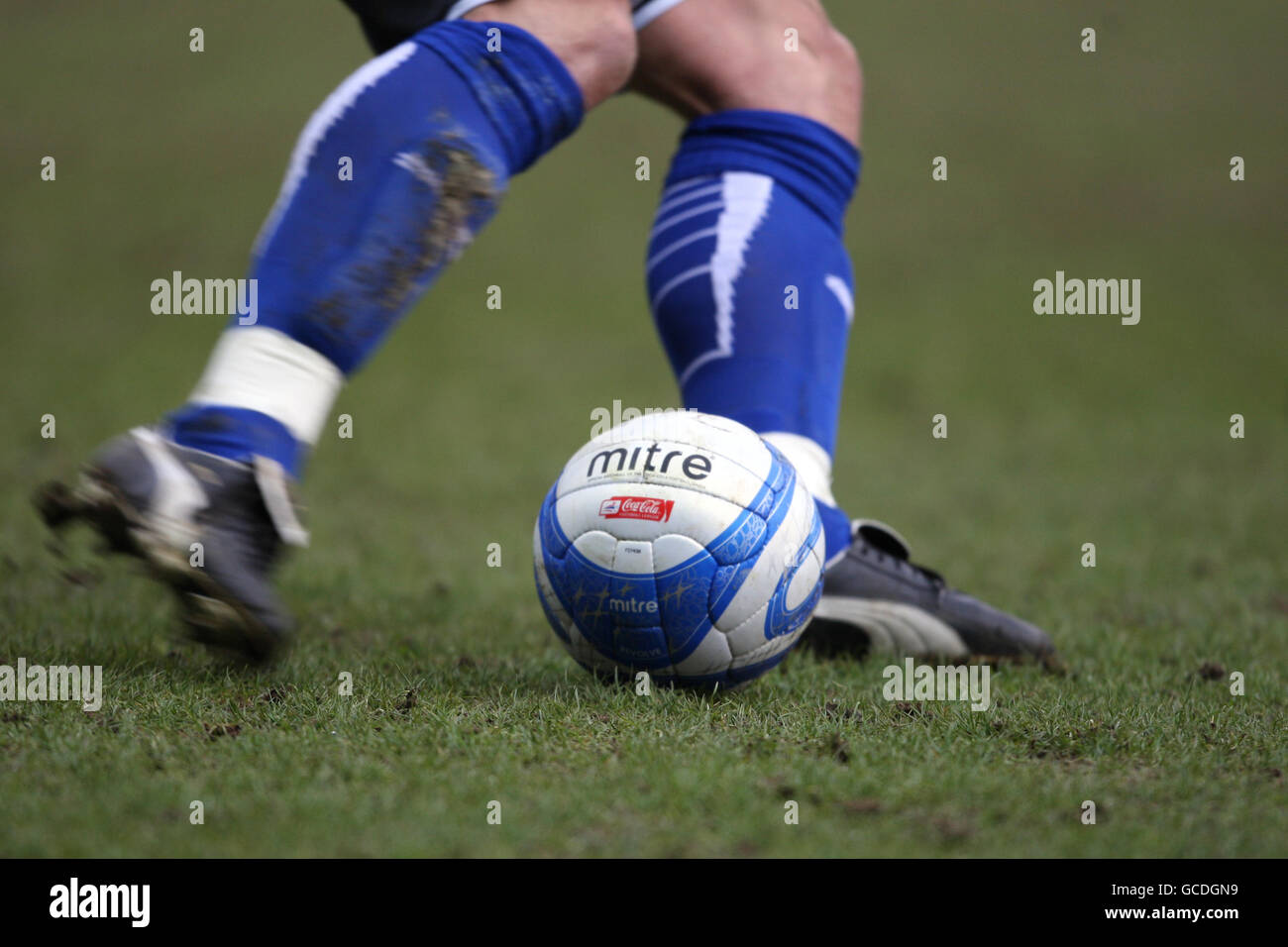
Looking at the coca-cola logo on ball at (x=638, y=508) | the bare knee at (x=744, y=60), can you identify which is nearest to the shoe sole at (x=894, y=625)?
the coca-cola logo on ball at (x=638, y=508)

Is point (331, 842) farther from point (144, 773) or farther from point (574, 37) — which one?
point (574, 37)

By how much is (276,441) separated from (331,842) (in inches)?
34.3

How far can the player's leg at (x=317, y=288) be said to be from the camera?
7.29ft

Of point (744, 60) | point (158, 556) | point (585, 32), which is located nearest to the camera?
point (158, 556)

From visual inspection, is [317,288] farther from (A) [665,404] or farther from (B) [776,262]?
(A) [665,404]

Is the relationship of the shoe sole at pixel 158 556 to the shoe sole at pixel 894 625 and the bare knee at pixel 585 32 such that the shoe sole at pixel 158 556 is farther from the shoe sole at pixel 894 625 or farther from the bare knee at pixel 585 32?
the shoe sole at pixel 894 625

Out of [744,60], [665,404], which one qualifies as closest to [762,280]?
[744,60]

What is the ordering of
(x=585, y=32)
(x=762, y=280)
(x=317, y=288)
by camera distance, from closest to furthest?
(x=317, y=288) → (x=585, y=32) → (x=762, y=280)

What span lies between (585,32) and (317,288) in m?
0.74

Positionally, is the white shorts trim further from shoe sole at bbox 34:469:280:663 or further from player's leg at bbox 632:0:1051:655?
shoe sole at bbox 34:469:280:663

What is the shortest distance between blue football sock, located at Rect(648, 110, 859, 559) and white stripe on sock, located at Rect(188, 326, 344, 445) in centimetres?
93

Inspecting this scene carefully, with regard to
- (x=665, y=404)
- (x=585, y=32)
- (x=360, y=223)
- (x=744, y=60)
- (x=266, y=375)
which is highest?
(x=665, y=404)

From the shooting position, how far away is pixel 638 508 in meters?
2.36

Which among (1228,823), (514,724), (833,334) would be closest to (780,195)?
(833,334)
